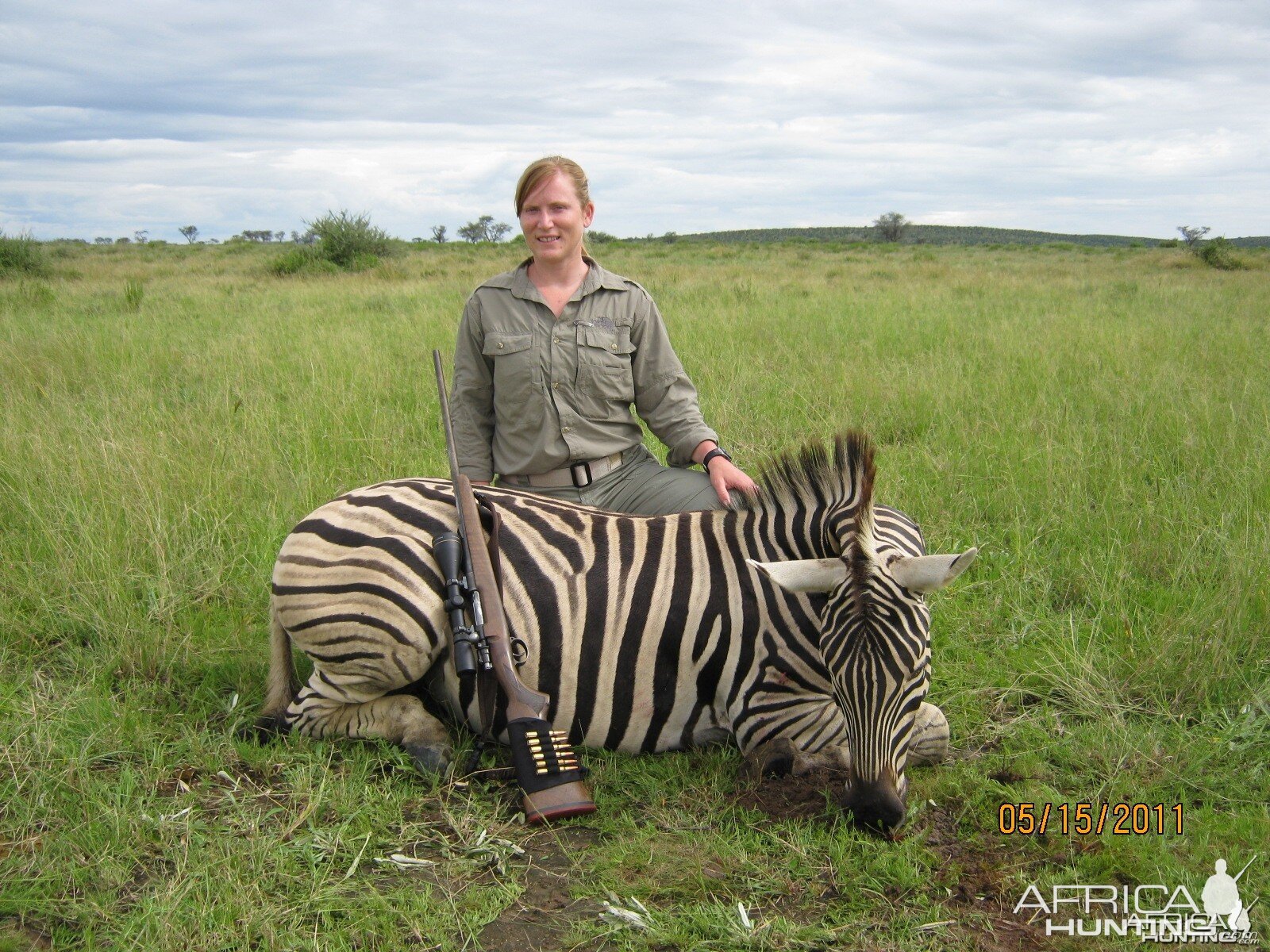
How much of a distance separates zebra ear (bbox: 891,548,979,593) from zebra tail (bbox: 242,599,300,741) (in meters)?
2.13

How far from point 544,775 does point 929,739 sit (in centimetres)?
127

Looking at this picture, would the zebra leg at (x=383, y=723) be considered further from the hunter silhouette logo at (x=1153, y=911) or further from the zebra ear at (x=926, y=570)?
the hunter silhouette logo at (x=1153, y=911)

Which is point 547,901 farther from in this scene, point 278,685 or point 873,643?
point 278,685

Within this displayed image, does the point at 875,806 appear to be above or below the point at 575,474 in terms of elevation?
below

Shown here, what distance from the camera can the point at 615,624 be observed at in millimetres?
3137

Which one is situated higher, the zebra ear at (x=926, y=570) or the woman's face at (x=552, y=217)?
the woman's face at (x=552, y=217)

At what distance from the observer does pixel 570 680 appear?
3121 millimetres

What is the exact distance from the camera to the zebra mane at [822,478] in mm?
2928

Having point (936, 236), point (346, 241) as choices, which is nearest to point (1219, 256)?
point (346, 241)

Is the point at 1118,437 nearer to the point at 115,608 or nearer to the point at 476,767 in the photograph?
the point at 476,767

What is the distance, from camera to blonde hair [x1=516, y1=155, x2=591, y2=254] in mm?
3979

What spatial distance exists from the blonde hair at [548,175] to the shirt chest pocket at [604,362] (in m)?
0.57

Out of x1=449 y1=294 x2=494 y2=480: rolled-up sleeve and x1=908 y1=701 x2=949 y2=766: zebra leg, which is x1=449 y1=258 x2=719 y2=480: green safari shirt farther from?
x1=908 y1=701 x2=949 y2=766: zebra leg

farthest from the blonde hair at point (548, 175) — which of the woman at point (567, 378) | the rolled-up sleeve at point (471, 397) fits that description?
the rolled-up sleeve at point (471, 397)
